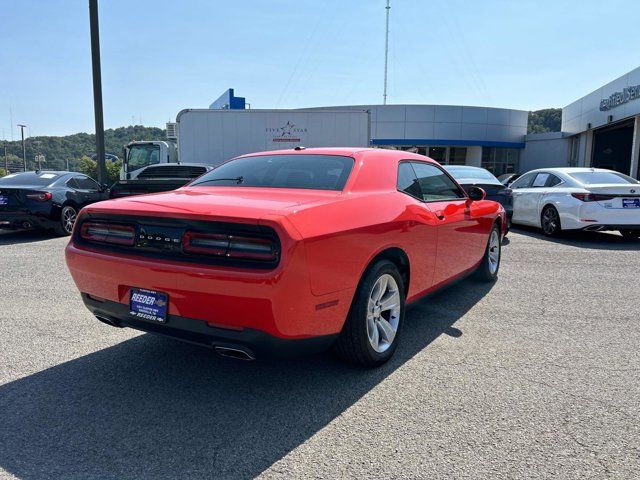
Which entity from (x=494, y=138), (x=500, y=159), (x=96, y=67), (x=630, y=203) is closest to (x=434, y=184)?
(x=630, y=203)

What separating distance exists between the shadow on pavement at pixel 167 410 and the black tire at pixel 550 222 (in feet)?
23.3

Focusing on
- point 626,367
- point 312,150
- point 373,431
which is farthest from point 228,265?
point 626,367

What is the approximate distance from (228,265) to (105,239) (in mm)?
1034

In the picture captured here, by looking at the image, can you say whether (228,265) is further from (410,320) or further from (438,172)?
(438,172)

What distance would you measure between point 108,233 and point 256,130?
12.0 meters

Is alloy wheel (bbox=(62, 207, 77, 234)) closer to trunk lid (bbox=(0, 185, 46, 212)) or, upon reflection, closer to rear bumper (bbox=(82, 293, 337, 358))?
trunk lid (bbox=(0, 185, 46, 212))

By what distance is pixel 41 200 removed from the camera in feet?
30.3

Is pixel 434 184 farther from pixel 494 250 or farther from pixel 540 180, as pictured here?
pixel 540 180

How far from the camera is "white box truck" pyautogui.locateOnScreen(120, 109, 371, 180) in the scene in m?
14.4

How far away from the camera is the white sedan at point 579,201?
28.7 feet

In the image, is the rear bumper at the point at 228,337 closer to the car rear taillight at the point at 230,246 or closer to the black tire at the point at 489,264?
the car rear taillight at the point at 230,246

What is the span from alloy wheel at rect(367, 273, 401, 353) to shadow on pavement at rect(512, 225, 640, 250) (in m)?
6.74

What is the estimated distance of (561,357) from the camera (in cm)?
359

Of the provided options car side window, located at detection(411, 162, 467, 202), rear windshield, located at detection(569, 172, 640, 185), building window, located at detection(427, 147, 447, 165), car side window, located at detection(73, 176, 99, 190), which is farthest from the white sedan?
building window, located at detection(427, 147, 447, 165)
